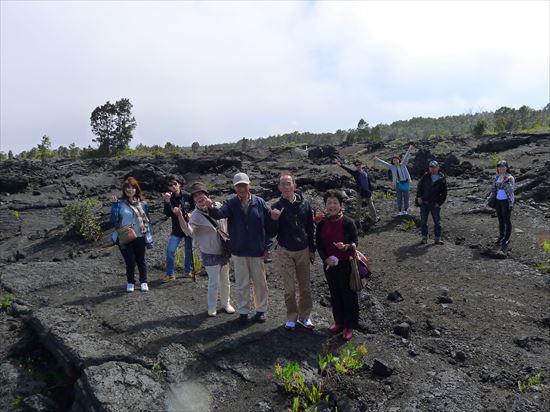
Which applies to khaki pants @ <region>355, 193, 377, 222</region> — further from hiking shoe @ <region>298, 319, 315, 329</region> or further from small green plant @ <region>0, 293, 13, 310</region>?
small green plant @ <region>0, 293, 13, 310</region>

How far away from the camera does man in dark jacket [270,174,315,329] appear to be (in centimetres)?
564

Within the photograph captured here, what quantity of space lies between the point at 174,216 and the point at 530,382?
565 cm

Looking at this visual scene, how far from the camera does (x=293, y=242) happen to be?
18.5 feet

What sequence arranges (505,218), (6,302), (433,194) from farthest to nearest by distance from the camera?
(433,194) < (505,218) < (6,302)

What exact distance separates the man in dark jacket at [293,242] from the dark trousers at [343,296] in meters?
0.31

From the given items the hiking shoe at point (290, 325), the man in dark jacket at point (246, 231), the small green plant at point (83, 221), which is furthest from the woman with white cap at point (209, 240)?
the small green plant at point (83, 221)

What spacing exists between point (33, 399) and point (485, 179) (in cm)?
1664

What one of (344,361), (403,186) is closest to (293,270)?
(344,361)

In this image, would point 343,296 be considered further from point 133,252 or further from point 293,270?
point 133,252

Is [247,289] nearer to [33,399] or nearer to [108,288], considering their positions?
[33,399]

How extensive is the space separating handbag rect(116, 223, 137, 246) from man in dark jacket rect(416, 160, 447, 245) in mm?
6135

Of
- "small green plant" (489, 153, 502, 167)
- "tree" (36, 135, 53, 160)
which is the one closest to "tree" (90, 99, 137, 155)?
"tree" (36, 135, 53, 160)

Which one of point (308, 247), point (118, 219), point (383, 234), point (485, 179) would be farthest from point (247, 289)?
point (485, 179)

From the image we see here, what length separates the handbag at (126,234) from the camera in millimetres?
7102
